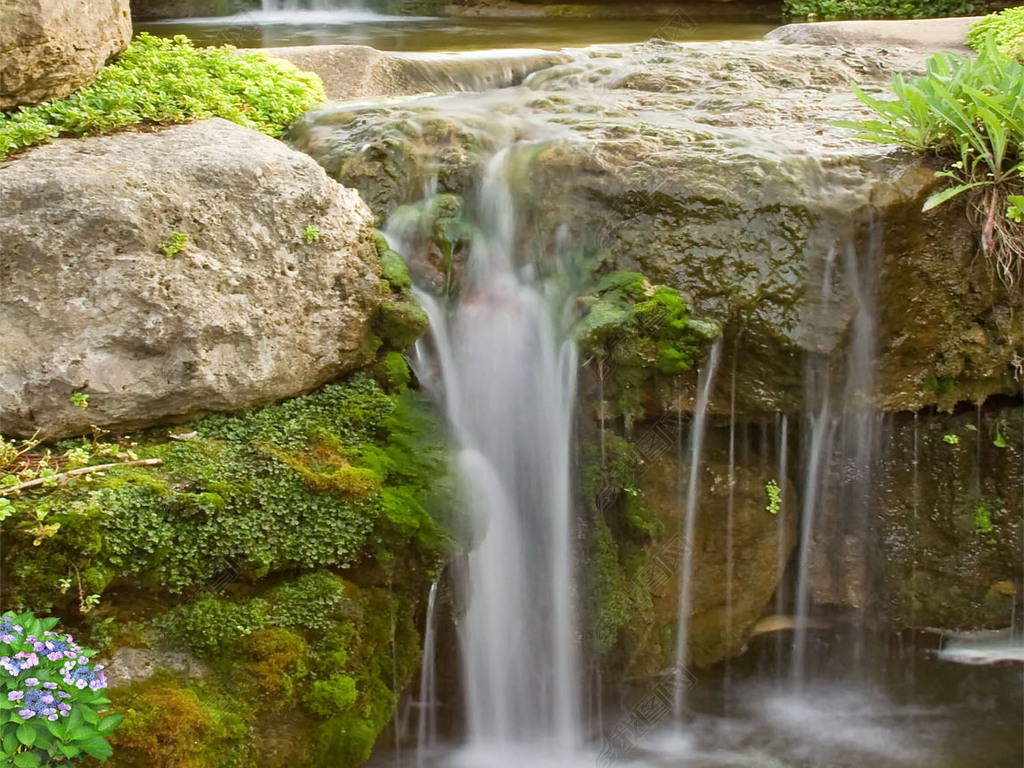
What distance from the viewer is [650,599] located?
4.96 metres

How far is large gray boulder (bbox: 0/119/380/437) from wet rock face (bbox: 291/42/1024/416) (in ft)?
2.90

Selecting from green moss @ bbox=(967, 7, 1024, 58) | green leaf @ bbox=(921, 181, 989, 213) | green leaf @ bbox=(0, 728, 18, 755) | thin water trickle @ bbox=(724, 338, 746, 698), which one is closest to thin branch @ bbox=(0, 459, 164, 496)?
green leaf @ bbox=(0, 728, 18, 755)

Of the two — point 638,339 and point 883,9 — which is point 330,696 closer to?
point 638,339

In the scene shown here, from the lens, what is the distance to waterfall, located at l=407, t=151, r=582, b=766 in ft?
15.2

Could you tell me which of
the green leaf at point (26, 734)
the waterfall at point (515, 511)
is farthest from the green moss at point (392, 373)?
the green leaf at point (26, 734)

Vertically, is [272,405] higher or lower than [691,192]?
lower

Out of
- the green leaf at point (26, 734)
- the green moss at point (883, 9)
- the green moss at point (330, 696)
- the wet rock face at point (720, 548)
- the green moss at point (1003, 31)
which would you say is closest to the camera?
the green leaf at point (26, 734)

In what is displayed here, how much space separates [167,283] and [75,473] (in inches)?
33.4

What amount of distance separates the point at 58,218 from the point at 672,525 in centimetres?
315

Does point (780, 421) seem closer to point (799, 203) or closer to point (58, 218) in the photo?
point (799, 203)

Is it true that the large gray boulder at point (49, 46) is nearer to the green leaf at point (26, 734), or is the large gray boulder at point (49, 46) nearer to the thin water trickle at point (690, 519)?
the green leaf at point (26, 734)

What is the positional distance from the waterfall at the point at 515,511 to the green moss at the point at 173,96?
1789 millimetres

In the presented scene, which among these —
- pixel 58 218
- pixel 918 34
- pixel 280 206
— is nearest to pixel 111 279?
pixel 58 218

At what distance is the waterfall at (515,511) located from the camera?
15.2 feet
